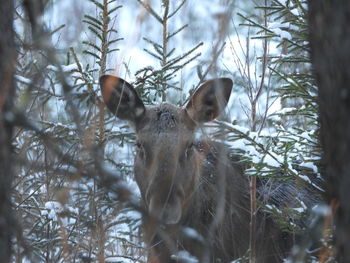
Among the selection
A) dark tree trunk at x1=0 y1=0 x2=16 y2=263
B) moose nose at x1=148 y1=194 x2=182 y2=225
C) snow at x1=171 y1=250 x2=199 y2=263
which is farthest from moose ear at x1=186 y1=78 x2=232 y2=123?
dark tree trunk at x1=0 y1=0 x2=16 y2=263

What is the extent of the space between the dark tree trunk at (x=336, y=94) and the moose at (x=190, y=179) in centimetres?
283

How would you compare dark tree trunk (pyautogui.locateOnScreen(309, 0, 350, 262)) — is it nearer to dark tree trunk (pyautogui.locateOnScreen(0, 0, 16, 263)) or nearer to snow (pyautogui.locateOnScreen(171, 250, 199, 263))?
snow (pyautogui.locateOnScreen(171, 250, 199, 263))

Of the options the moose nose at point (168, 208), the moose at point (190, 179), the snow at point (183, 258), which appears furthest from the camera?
the moose at point (190, 179)

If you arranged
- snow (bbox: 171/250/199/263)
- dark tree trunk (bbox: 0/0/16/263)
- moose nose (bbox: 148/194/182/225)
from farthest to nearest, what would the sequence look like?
moose nose (bbox: 148/194/182/225)
snow (bbox: 171/250/199/263)
dark tree trunk (bbox: 0/0/16/263)

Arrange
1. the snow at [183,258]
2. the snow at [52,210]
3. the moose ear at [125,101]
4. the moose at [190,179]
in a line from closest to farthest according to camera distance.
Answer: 1. the snow at [183,258]
2. the snow at [52,210]
3. the moose at [190,179]
4. the moose ear at [125,101]

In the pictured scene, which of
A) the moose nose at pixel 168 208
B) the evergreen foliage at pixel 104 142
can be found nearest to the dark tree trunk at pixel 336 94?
the evergreen foliage at pixel 104 142

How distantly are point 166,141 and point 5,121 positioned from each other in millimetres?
3218

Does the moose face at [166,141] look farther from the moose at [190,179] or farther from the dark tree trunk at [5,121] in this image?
the dark tree trunk at [5,121]

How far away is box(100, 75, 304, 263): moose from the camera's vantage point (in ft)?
18.4

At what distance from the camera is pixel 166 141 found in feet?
19.2

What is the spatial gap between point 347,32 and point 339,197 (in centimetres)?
76

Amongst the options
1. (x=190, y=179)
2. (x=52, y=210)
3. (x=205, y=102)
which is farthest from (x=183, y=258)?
(x=205, y=102)

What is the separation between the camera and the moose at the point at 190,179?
5621 mm

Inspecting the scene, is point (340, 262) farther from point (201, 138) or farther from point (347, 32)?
point (201, 138)
